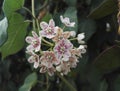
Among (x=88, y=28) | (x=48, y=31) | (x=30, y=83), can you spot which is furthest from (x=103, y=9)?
(x=30, y=83)

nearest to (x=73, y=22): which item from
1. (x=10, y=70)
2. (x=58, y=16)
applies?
(x=58, y=16)

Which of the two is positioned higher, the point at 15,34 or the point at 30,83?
the point at 15,34

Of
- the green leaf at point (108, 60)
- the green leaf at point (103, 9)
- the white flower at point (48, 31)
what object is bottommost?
the green leaf at point (108, 60)

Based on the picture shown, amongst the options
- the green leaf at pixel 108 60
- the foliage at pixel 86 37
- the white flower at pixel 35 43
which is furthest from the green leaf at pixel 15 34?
the green leaf at pixel 108 60

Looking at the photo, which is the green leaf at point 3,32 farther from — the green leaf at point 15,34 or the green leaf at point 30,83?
the green leaf at point 30,83

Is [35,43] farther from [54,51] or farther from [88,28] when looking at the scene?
[88,28]

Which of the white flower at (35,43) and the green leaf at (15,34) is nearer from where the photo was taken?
the white flower at (35,43)

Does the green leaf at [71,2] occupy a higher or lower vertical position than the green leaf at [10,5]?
lower

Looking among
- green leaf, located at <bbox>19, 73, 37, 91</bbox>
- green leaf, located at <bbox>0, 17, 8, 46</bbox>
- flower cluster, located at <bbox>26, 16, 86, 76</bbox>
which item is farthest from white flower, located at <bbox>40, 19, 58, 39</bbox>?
green leaf, located at <bbox>19, 73, 37, 91</bbox>

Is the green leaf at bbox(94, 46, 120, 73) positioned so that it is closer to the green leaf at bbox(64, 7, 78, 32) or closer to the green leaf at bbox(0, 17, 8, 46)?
the green leaf at bbox(64, 7, 78, 32)
